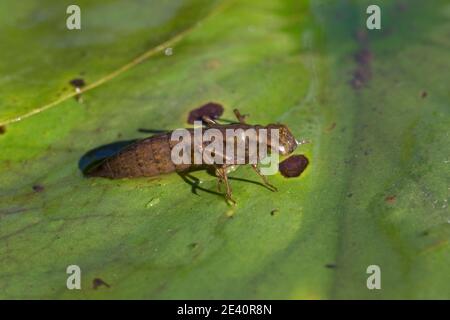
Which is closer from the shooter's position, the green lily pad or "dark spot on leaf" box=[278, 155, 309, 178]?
the green lily pad

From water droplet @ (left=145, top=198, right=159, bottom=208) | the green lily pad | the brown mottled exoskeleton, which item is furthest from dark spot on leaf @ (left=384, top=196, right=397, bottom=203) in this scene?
water droplet @ (left=145, top=198, right=159, bottom=208)

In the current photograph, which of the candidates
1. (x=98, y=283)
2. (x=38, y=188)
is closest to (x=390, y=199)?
(x=98, y=283)

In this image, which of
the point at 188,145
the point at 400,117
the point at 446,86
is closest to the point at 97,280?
the point at 188,145

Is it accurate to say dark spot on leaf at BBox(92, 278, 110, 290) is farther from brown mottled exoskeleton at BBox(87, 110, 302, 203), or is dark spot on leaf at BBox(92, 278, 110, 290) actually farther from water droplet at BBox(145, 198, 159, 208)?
brown mottled exoskeleton at BBox(87, 110, 302, 203)

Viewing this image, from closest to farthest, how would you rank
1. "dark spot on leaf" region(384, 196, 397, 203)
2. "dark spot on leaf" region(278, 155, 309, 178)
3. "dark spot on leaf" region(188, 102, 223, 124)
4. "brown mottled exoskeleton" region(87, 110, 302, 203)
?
"dark spot on leaf" region(384, 196, 397, 203), "dark spot on leaf" region(278, 155, 309, 178), "brown mottled exoskeleton" region(87, 110, 302, 203), "dark spot on leaf" region(188, 102, 223, 124)

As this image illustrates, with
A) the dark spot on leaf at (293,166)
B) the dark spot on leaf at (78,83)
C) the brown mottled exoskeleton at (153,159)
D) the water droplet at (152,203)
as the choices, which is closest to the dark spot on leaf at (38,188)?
the brown mottled exoskeleton at (153,159)

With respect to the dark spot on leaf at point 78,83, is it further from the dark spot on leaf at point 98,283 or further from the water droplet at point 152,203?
the dark spot on leaf at point 98,283
